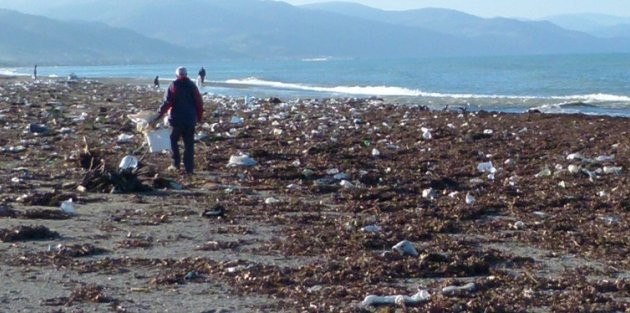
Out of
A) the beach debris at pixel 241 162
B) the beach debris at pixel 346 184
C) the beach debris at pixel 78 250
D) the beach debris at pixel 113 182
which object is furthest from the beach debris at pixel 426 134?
the beach debris at pixel 78 250

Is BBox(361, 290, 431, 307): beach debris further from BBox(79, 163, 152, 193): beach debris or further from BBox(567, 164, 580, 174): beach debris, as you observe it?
BBox(567, 164, 580, 174): beach debris

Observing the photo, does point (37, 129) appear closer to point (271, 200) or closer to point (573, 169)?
point (271, 200)

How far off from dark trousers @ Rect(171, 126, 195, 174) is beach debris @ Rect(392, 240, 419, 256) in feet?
20.5

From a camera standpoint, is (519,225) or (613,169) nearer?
(519,225)

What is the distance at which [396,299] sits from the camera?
773cm

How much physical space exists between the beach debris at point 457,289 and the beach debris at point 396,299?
20 cm

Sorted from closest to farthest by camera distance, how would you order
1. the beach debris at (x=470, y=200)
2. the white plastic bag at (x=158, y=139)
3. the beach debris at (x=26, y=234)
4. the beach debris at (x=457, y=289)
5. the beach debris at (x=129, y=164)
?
the beach debris at (x=457, y=289) < the beach debris at (x=26, y=234) < the beach debris at (x=470, y=200) < the beach debris at (x=129, y=164) < the white plastic bag at (x=158, y=139)

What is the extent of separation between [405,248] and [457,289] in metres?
1.46

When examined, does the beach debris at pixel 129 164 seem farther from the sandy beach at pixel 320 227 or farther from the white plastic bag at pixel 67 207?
the white plastic bag at pixel 67 207

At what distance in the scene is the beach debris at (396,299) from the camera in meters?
7.68

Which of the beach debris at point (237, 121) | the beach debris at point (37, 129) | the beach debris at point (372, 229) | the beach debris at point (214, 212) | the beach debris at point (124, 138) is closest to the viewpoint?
the beach debris at point (372, 229)

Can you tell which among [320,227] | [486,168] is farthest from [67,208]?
[486,168]

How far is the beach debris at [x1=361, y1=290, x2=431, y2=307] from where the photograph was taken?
7.68m

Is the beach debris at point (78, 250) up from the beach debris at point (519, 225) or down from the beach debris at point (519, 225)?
down
